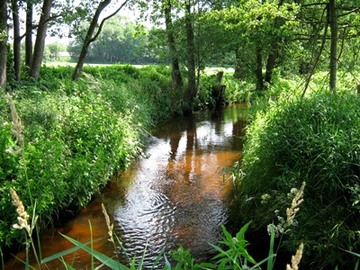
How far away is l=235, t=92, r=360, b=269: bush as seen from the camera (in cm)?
388

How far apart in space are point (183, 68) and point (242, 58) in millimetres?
2685

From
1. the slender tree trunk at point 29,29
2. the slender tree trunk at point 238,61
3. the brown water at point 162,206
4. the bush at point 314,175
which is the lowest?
the brown water at point 162,206

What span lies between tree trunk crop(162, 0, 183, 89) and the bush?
37.0 feet

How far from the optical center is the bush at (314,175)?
388cm

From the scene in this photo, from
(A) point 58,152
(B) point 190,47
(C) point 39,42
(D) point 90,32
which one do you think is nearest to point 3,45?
(C) point 39,42

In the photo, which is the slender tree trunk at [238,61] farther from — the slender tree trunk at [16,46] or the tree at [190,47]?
the slender tree trunk at [16,46]

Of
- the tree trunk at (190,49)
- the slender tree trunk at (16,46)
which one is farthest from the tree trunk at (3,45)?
the tree trunk at (190,49)

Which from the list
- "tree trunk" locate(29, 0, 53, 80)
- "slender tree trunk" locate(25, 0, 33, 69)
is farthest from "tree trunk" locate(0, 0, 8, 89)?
"tree trunk" locate(29, 0, 53, 80)

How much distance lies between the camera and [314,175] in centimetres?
443

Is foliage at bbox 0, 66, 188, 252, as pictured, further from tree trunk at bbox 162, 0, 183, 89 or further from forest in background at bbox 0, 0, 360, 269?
tree trunk at bbox 162, 0, 183, 89

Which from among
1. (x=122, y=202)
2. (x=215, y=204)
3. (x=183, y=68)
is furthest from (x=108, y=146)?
(x=183, y=68)

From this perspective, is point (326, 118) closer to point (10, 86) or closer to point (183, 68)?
point (10, 86)

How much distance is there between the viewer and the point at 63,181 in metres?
5.35

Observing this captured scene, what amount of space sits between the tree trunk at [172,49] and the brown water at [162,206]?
6.53 meters
